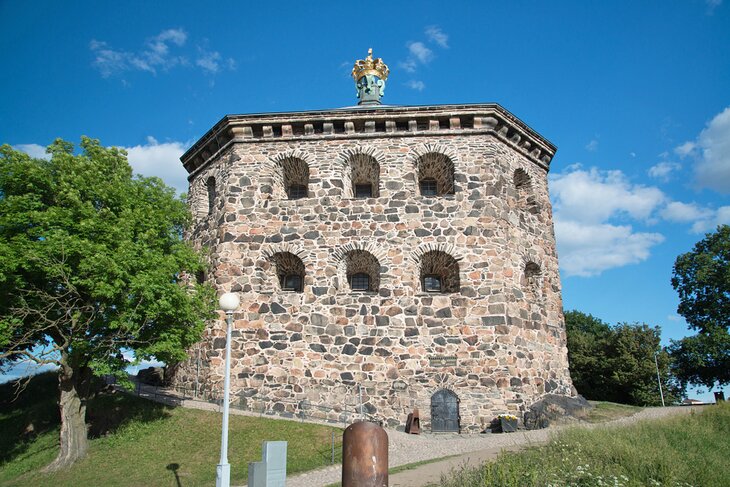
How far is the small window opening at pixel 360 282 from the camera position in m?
16.9

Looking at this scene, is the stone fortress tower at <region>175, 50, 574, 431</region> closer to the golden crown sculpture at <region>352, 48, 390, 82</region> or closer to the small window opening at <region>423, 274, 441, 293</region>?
the small window opening at <region>423, 274, 441, 293</region>

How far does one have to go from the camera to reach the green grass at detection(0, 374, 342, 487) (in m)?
11.4

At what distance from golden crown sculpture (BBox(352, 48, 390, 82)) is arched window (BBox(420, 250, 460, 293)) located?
32.6ft

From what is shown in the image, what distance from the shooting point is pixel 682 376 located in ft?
93.5

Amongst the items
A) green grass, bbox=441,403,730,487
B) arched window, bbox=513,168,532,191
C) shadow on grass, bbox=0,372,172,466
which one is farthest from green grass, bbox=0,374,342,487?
arched window, bbox=513,168,532,191

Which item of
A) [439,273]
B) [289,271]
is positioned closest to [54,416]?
[289,271]

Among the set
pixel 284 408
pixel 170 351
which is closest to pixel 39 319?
pixel 170 351

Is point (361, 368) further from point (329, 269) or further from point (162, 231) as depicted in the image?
point (162, 231)

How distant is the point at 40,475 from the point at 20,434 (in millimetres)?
4104

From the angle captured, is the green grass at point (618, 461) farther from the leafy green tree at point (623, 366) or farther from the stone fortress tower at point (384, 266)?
the leafy green tree at point (623, 366)

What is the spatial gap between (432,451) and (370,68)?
16.2 metres

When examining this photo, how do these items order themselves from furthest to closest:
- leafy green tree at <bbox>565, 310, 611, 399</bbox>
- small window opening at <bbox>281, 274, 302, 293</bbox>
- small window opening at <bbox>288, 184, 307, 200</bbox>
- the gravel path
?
1. leafy green tree at <bbox>565, 310, 611, 399</bbox>
2. small window opening at <bbox>288, 184, 307, 200</bbox>
3. small window opening at <bbox>281, 274, 302, 293</bbox>
4. the gravel path

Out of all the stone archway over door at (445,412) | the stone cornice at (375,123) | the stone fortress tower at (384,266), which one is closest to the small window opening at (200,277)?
the stone fortress tower at (384,266)

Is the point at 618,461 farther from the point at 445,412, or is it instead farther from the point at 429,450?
the point at 445,412
